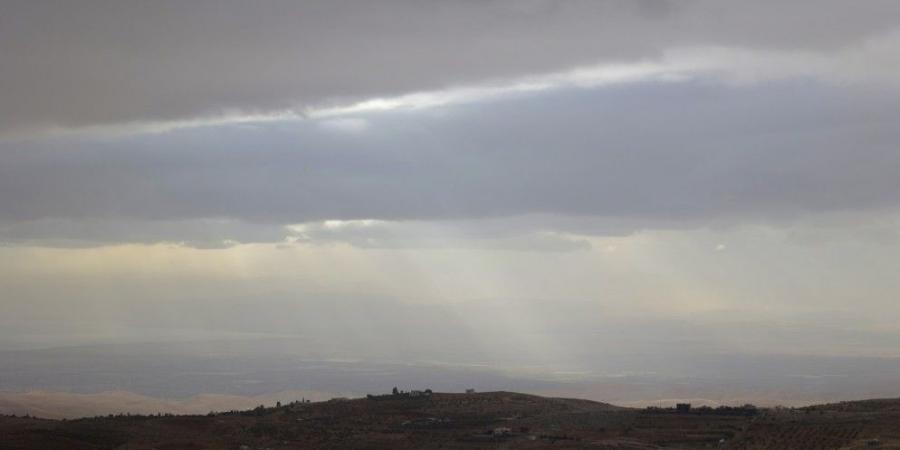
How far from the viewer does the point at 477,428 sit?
390ft

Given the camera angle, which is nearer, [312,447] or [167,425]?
[312,447]

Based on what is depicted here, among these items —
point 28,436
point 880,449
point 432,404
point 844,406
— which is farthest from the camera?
point 432,404

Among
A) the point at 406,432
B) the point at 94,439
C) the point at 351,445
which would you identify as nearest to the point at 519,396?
the point at 406,432

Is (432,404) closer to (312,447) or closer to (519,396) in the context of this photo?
(519,396)

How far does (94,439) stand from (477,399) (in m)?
47.6

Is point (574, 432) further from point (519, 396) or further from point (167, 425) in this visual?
point (167, 425)

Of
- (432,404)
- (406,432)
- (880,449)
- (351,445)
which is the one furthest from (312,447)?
(880,449)

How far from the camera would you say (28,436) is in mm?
106625

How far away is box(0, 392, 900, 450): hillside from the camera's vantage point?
10606cm

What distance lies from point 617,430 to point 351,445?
84.4ft

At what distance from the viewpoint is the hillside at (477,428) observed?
348 ft

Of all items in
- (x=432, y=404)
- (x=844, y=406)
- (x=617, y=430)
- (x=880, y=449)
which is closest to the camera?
(x=880, y=449)

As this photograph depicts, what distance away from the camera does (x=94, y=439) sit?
10925 centimetres

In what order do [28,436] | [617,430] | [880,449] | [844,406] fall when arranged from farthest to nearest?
[844,406] → [617,430] → [28,436] → [880,449]
